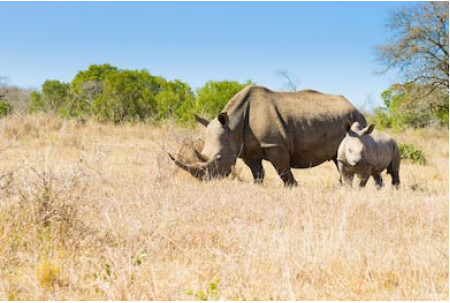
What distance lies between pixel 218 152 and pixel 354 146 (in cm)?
202

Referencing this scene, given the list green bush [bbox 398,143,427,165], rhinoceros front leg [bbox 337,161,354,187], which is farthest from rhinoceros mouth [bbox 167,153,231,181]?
green bush [bbox 398,143,427,165]

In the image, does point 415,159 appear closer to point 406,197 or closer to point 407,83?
point 406,197

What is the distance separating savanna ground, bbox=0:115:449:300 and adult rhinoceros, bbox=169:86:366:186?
3.77 ft

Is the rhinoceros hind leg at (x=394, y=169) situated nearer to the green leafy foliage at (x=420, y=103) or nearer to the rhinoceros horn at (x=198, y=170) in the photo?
the rhinoceros horn at (x=198, y=170)

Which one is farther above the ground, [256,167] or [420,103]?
[420,103]

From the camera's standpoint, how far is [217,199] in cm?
614

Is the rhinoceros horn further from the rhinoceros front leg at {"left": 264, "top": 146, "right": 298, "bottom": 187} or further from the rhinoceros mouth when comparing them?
the rhinoceros front leg at {"left": 264, "top": 146, "right": 298, "bottom": 187}

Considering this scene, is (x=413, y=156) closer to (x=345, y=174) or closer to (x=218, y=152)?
(x=345, y=174)

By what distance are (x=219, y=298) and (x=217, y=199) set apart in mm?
2809

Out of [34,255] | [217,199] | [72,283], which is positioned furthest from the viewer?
[217,199]

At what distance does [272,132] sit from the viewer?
8273mm

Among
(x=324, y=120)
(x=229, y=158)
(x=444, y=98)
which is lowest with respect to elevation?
(x=229, y=158)

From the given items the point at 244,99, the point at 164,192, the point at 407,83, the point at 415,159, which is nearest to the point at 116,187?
the point at 164,192

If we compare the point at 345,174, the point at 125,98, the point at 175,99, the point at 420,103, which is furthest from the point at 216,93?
the point at 345,174
